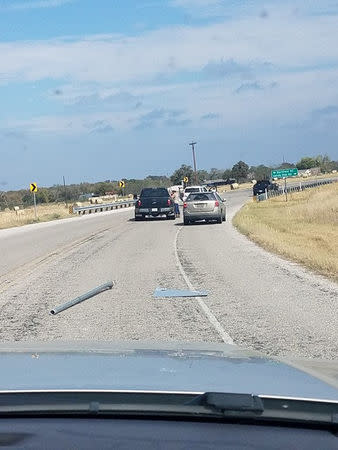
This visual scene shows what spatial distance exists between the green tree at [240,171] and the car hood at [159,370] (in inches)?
6733

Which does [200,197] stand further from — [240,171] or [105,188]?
[240,171]

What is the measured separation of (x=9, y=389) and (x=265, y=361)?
1543mm

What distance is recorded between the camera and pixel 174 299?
1266 centimetres

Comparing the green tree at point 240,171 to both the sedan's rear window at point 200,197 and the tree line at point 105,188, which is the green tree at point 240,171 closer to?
the tree line at point 105,188

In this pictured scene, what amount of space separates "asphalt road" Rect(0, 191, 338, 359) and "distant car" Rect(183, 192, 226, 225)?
1085cm

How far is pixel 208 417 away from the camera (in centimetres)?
282

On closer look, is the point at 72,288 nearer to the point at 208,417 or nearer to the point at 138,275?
the point at 138,275

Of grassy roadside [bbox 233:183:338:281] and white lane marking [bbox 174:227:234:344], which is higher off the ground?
white lane marking [bbox 174:227:234:344]

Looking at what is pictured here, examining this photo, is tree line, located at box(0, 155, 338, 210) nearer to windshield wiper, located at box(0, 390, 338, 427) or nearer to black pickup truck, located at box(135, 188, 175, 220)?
black pickup truck, located at box(135, 188, 175, 220)

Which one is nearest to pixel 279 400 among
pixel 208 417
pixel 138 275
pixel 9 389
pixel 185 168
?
pixel 208 417

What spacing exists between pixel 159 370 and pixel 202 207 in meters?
31.8

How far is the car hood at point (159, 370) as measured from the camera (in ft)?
10.3

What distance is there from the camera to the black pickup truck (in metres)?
41.8

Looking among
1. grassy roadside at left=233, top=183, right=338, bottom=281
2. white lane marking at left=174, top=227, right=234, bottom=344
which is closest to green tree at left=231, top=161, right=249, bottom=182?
grassy roadside at left=233, top=183, right=338, bottom=281
